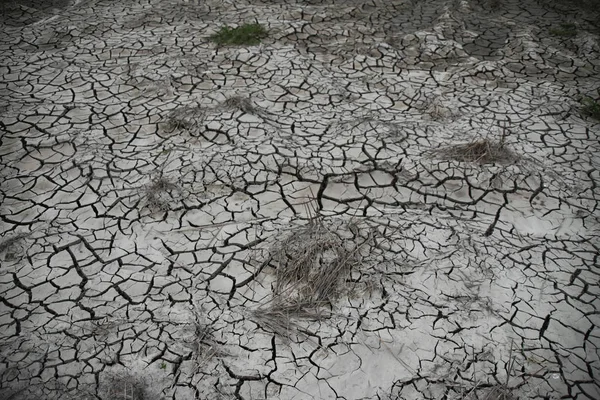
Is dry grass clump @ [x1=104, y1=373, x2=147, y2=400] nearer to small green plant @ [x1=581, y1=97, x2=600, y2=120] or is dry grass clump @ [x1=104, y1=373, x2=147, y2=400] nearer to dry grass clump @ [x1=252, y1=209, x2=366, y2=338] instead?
dry grass clump @ [x1=252, y1=209, x2=366, y2=338]

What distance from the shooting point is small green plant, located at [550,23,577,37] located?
589 cm

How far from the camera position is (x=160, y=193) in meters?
3.50

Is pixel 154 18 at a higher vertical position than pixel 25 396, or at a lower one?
higher

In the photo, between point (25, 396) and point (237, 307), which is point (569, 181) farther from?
point (25, 396)

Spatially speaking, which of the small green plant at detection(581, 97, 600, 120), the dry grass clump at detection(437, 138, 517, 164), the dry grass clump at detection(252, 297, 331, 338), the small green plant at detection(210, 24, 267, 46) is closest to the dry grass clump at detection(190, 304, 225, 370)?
the dry grass clump at detection(252, 297, 331, 338)

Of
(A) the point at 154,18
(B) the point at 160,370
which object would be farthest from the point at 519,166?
(A) the point at 154,18

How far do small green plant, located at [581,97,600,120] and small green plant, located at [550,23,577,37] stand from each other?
5.81ft

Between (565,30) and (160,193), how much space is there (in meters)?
5.54

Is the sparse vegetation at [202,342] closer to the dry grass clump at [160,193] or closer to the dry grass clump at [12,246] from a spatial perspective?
the dry grass clump at [160,193]

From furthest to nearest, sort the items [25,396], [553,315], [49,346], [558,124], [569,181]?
[558,124] → [569,181] → [553,315] → [49,346] → [25,396]

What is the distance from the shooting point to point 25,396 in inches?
91.6

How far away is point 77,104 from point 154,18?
2.30m

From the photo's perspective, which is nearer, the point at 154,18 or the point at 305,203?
the point at 305,203

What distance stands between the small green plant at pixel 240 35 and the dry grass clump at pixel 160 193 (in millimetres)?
2628
